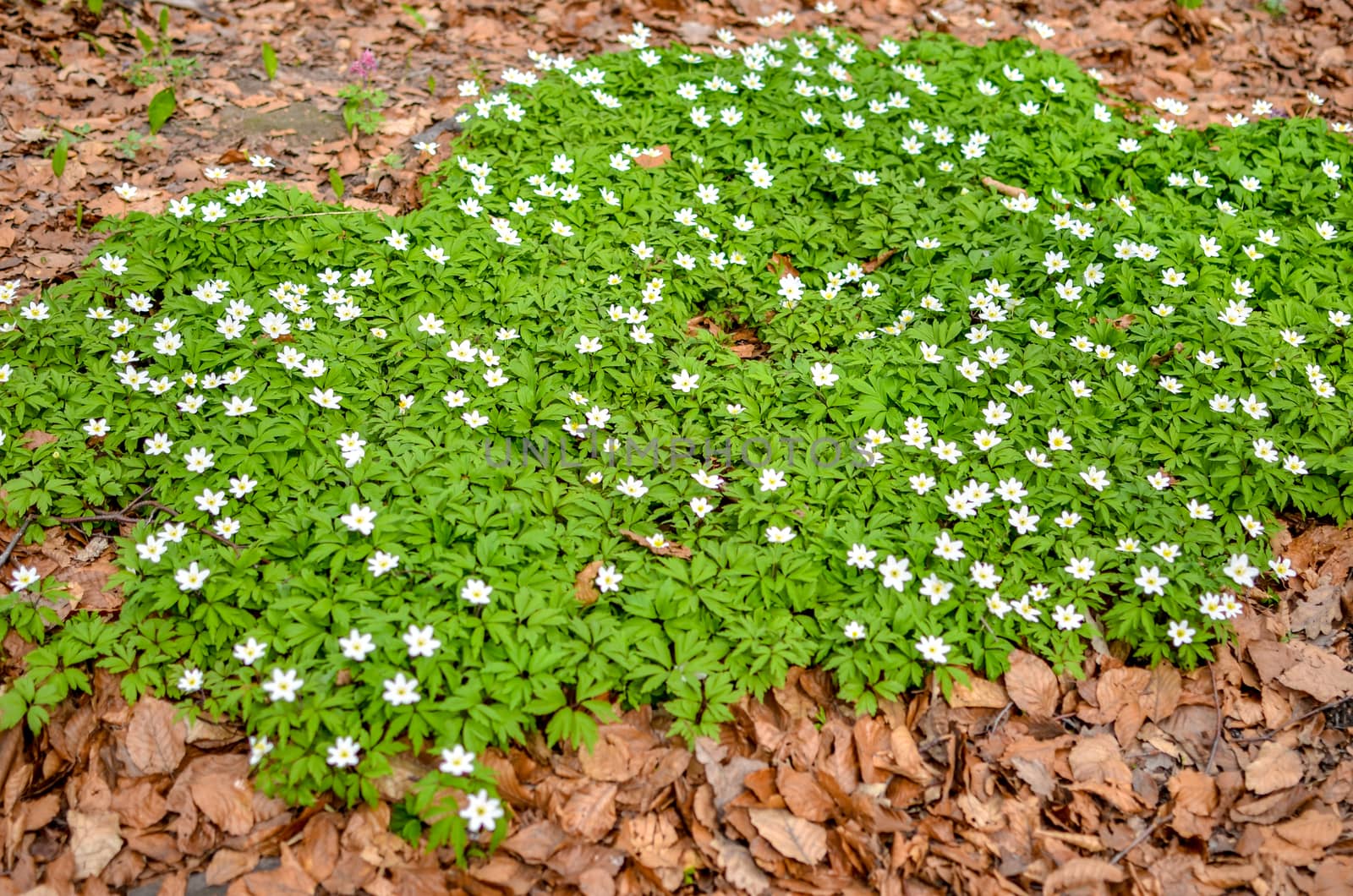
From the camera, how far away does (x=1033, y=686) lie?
3.62 metres

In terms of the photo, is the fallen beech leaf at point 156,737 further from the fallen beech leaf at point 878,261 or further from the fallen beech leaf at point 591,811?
the fallen beech leaf at point 878,261

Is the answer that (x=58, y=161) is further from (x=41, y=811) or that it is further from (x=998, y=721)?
(x=998, y=721)

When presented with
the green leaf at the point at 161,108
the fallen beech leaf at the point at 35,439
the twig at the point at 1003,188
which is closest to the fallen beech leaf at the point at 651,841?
the fallen beech leaf at the point at 35,439

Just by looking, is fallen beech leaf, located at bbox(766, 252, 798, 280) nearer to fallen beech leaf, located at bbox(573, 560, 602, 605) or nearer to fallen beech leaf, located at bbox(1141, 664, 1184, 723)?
fallen beech leaf, located at bbox(573, 560, 602, 605)

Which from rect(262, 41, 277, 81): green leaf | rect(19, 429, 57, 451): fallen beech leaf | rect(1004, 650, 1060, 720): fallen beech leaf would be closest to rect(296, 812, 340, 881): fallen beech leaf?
rect(19, 429, 57, 451): fallen beech leaf

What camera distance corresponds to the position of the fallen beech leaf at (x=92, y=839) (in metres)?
3.07

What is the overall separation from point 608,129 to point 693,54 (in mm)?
1179

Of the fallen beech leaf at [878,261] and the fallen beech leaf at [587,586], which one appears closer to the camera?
the fallen beech leaf at [587,586]

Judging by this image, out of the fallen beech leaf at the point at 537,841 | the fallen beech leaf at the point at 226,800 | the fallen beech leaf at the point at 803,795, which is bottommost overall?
the fallen beech leaf at the point at 226,800

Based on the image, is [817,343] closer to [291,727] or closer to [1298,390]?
[1298,390]

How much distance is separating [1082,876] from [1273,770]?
2.94ft

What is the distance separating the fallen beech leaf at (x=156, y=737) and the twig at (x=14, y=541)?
0.89 metres

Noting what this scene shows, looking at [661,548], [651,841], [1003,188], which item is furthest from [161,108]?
[651,841]

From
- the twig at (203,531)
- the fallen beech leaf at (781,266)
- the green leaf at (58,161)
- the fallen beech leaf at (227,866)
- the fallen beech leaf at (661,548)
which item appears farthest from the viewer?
the green leaf at (58,161)
